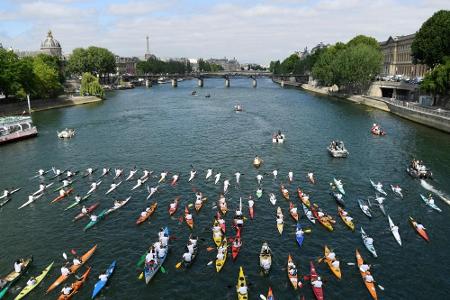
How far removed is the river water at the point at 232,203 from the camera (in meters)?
37.4

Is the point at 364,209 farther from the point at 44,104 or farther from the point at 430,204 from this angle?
the point at 44,104

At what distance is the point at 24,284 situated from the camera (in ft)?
122

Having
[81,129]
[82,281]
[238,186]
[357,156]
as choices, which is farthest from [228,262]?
[81,129]

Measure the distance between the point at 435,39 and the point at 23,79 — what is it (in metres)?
121

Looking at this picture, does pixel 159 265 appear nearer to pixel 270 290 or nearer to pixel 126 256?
pixel 126 256

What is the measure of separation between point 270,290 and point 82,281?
641 inches

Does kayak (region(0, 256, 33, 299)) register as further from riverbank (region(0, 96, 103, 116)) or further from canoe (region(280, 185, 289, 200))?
riverbank (region(0, 96, 103, 116))

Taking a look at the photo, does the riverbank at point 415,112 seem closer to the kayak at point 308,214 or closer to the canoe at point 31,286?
the kayak at point 308,214

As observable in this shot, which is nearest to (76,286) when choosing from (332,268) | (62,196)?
(332,268)

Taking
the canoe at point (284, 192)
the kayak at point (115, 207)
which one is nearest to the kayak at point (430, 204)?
the canoe at point (284, 192)

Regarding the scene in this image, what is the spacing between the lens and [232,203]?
179 feet

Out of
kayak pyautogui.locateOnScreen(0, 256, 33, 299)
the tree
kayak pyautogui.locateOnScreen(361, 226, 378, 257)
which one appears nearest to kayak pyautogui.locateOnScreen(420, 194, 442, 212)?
kayak pyautogui.locateOnScreen(361, 226, 378, 257)

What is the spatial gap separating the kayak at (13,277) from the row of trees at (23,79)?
317 feet

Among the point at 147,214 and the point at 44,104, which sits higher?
the point at 44,104
